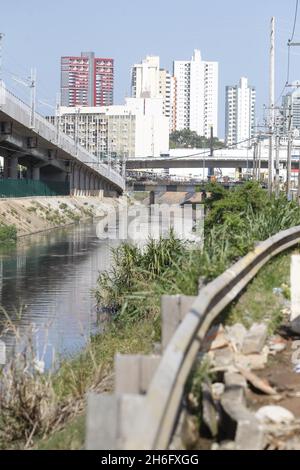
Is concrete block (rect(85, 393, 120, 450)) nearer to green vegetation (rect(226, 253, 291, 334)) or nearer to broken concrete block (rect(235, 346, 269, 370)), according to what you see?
broken concrete block (rect(235, 346, 269, 370))

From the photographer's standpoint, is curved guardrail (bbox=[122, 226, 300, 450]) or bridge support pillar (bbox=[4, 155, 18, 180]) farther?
bridge support pillar (bbox=[4, 155, 18, 180])

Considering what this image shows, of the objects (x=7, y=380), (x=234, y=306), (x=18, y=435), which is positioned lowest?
(x=18, y=435)

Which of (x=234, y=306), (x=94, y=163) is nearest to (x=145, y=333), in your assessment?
(x=234, y=306)

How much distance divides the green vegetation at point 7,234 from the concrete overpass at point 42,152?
24.2 ft

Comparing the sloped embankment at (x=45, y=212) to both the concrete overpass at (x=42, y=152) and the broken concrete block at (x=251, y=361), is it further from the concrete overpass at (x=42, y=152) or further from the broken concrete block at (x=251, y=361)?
the broken concrete block at (x=251, y=361)

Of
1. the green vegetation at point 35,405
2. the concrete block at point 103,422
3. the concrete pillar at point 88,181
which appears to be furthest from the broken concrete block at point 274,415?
the concrete pillar at point 88,181

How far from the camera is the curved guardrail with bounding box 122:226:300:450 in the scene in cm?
517

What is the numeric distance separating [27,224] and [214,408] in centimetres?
5416

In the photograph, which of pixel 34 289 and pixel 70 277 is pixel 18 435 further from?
pixel 70 277

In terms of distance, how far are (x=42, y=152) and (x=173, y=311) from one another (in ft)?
223

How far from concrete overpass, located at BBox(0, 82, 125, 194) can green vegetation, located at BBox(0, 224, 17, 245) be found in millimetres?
7391

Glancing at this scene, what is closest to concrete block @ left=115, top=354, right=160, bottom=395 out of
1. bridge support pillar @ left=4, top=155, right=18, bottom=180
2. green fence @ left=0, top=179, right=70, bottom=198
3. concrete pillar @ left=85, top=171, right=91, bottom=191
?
green fence @ left=0, top=179, right=70, bottom=198

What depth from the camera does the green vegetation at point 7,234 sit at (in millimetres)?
50066

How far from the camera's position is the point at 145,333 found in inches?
605
